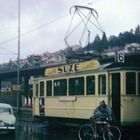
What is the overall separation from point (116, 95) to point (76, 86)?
317 cm

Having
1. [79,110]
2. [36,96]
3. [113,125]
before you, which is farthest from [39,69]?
[113,125]

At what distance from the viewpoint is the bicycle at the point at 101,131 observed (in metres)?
17.4

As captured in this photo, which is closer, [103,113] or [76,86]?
[103,113]

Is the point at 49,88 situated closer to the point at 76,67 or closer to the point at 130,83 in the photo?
the point at 76,67

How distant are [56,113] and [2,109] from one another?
363 centimetres

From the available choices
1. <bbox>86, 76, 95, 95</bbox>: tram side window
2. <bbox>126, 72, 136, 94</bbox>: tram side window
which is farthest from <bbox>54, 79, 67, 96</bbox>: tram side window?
<bbox>126, 72, 136, 94</bbox>: tram side window

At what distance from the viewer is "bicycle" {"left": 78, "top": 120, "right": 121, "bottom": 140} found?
57.0ft

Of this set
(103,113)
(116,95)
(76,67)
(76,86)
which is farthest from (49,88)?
(103,113)

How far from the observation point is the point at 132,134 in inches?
778

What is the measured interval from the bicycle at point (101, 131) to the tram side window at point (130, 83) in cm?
236

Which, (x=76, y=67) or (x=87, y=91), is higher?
(x=76, y=67)

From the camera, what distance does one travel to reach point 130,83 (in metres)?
19.8

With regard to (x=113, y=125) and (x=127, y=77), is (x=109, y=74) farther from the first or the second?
(x=113, y=125)

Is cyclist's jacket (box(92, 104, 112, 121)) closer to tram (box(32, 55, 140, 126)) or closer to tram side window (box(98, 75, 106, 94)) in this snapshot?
tram (box(32, 55, 140, 126))
